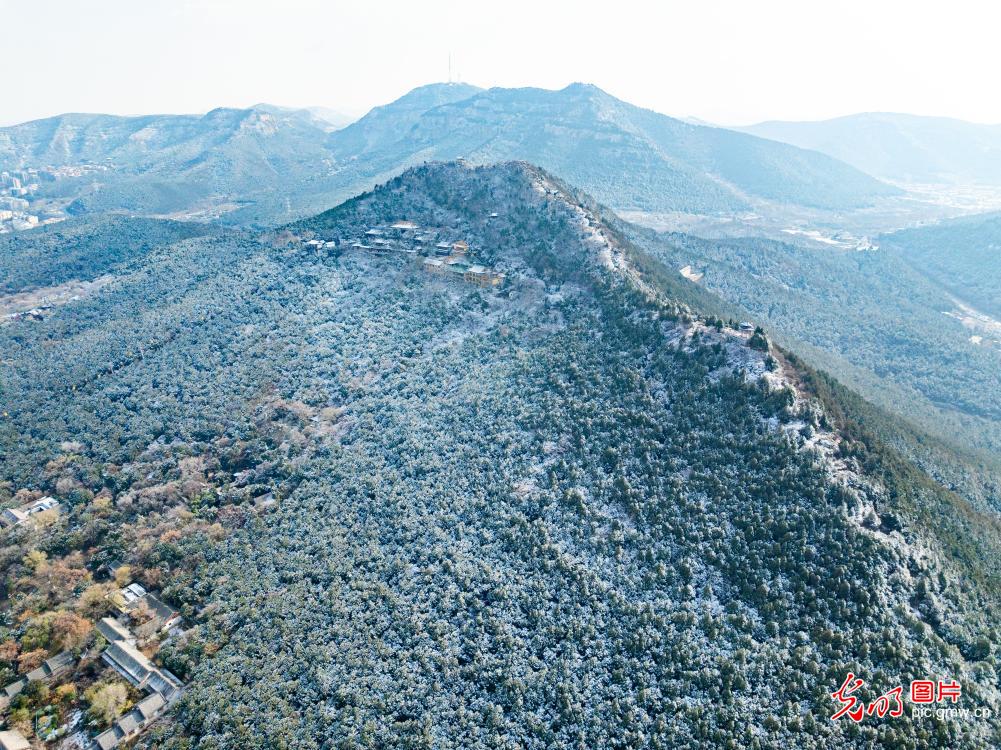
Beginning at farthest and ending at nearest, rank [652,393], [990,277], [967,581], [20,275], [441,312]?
[990,277] < [20,275] < [441,312] < [652,393] < [967,581]

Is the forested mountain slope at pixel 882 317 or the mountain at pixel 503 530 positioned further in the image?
the forested mountain slope at pixel 882 317

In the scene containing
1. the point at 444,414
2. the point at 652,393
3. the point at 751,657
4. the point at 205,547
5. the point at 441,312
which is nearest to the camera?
the point at 751,657

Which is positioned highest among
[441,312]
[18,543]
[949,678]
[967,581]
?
[441,312]

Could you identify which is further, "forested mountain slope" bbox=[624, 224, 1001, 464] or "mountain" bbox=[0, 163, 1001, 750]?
"forested mountain slope" bbox=[624, 224, 1001, 464]

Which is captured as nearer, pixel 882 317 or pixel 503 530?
pixel 503 530

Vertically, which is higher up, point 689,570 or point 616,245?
point 616,245

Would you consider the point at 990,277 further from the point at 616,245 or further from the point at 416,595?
the point at 416,595

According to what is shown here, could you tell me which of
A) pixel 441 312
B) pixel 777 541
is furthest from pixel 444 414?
pixel 777 541

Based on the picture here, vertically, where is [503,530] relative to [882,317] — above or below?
below
